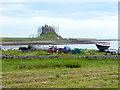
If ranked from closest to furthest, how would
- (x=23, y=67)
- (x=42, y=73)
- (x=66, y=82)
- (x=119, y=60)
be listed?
(x=66, y=82), (x=42, y=73), (x=23, y=67), (x=119, y=60)

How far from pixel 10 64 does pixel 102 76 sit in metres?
14.0

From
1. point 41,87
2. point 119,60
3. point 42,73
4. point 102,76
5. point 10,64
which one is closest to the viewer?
point 41,87

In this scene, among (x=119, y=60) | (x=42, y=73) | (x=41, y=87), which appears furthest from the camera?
(x=119, y=60)

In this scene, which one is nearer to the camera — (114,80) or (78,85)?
(78,85)

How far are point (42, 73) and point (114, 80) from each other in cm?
745

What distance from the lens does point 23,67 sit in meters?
29.7

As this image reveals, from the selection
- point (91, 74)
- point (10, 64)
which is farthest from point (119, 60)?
point (10, 64)

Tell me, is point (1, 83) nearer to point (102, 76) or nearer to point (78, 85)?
point (78, 85)

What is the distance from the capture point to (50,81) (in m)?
21.6

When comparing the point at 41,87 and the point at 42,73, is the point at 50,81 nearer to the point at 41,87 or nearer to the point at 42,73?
the point at 41,87

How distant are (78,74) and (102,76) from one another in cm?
242

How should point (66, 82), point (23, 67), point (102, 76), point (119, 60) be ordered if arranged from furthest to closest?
point (119, 60), point (23, 67), point (102, 76), point (66, 82)

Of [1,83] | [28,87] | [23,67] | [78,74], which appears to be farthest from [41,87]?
[23,67]

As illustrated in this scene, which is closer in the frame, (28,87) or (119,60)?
(28,87)
